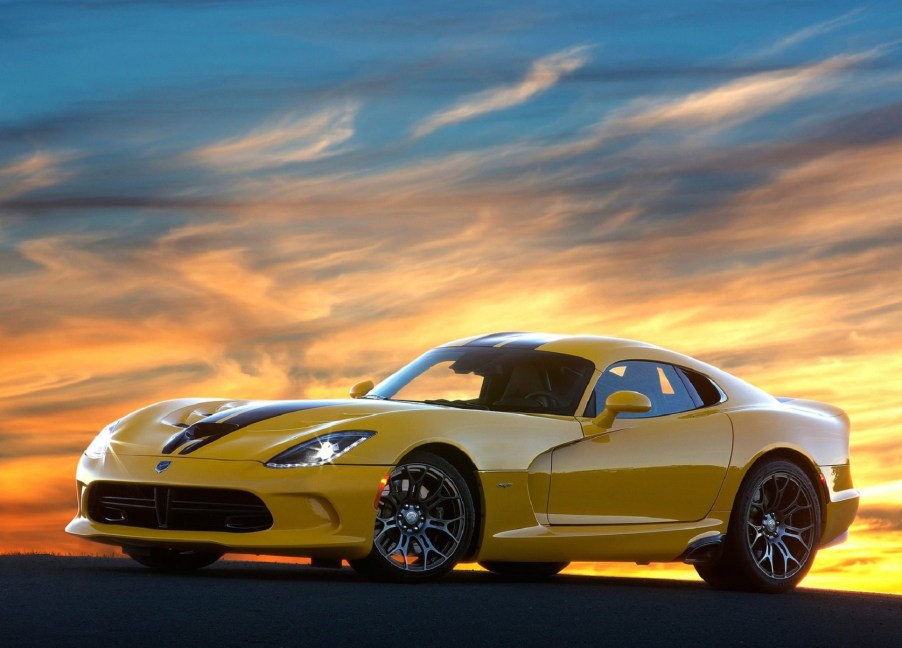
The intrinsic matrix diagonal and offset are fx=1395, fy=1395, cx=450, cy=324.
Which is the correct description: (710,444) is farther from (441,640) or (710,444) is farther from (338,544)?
(441,640)

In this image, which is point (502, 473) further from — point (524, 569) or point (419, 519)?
point (524, 569)

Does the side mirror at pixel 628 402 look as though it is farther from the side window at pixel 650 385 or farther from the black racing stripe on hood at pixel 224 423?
the black racing stripe on hood at pixel 224 423

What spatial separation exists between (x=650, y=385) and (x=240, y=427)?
3401 mm

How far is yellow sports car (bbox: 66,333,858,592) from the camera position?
8625 mm

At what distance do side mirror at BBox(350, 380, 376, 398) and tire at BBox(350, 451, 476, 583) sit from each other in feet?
8.42

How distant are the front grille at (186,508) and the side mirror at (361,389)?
2.70 m

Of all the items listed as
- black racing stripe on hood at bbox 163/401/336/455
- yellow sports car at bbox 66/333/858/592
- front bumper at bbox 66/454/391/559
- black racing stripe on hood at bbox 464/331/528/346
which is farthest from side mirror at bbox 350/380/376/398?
front bumper at bbox 66/454/391/559

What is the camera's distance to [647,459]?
10070 mm

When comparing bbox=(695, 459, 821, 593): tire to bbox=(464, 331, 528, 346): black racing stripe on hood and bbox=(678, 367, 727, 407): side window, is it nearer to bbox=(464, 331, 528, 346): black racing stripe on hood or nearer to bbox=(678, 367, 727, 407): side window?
bbox=(678, 367, 727, 407): side window

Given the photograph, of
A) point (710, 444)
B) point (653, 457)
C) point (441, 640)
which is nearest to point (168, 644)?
point (441, 640)

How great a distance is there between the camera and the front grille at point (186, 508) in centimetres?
860

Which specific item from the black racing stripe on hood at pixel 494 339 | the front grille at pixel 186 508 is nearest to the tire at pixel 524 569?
the black racing stripe on hood at pixel 494 339

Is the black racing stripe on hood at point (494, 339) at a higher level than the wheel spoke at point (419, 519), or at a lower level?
higher

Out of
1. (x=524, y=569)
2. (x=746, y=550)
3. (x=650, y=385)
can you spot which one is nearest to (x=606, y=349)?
(x=650, y=385)
